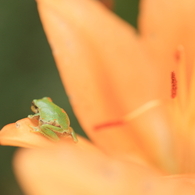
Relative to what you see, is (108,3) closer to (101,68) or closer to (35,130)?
(101,68)

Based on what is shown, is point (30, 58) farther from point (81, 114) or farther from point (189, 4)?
point (189, 4)

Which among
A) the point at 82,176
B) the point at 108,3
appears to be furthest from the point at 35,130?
the point at 108,3

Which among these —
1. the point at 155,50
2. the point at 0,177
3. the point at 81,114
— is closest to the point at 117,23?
the point at 155,50

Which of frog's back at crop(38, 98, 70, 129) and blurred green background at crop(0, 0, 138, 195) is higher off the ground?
blurred green background at crop(0, 0, 138, 195)

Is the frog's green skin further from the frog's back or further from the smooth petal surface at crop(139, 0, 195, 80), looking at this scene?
the smooth petal surface at crop(139, 0, 195, 80)

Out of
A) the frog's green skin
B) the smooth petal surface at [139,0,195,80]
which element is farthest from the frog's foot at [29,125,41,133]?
the smooth petal surface at [139,0,195,80]

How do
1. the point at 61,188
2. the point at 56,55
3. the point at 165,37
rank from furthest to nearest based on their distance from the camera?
the point at 165,37
the point at 56,55
the point at 61,188

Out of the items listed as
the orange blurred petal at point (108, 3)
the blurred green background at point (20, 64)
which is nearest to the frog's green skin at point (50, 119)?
the blurred green background at point (20, 64)

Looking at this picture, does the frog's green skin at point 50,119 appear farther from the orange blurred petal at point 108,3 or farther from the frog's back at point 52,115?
the orange blurred petal at point 108,3
